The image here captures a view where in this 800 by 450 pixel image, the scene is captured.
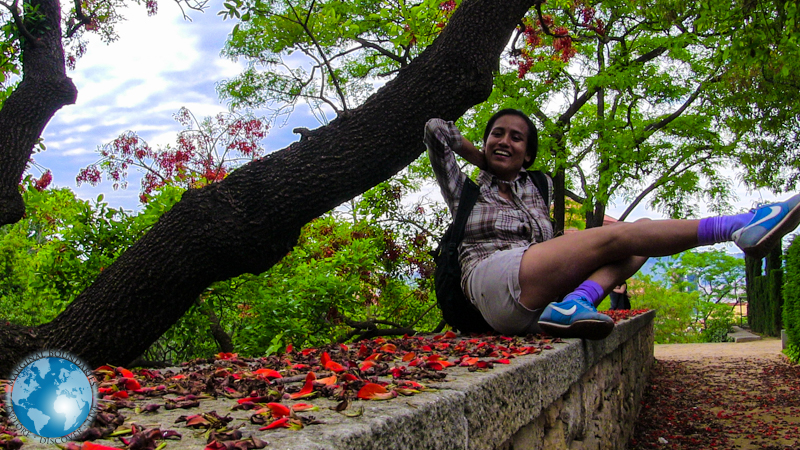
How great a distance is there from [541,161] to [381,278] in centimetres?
505

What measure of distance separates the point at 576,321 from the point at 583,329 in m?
0.06

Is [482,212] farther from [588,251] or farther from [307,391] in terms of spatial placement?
[307,391]

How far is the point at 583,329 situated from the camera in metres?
2.58

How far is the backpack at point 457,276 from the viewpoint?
316 centimetres

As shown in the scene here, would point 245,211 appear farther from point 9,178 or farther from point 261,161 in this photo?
point 9,178

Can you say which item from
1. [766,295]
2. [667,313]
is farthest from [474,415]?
[667,313]

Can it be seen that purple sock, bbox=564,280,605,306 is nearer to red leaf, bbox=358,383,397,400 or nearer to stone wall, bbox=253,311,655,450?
stone wall, bbox=253,311,655,450

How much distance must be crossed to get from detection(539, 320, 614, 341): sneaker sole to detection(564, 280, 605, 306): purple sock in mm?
161

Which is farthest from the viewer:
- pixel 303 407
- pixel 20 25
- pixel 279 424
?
pixel 20 25

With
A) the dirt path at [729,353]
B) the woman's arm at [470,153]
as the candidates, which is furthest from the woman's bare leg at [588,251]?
the dirt path at [729,353]

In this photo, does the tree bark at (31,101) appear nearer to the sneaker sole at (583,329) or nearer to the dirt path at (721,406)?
the sneaker sole at (583,329)

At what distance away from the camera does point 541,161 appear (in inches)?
400

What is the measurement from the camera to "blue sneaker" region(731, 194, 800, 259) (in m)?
2.43

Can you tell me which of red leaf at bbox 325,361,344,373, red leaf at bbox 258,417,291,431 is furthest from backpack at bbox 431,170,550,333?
red leaf at bbox 258,417,291,431
